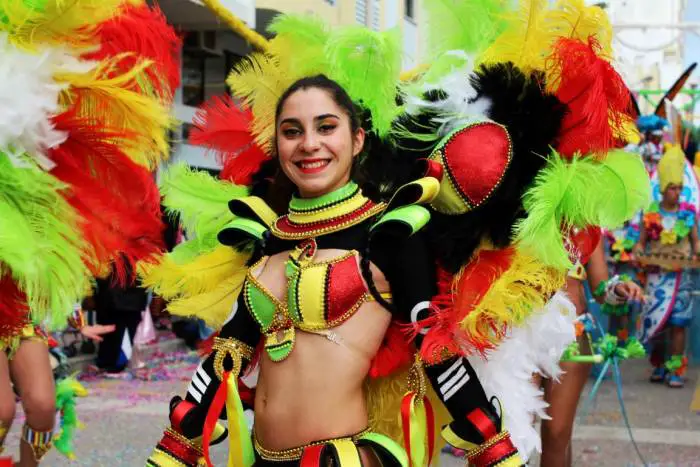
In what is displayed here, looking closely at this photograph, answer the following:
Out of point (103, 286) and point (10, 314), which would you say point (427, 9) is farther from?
point (103, 286)

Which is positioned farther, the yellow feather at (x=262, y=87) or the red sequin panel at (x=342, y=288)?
the yellow feather at (x=262, y=87)

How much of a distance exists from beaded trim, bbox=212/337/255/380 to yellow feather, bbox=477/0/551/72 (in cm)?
117

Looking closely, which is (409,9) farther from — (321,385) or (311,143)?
(321,385)

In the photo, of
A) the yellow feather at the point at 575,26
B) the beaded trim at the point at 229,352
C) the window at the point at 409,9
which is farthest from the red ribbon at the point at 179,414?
the window at the point at 409,9

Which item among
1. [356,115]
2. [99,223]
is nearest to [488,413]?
[356,115]

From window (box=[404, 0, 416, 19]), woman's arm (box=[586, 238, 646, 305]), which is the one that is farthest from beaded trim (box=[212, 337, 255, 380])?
window (box=[404, 0, 416, 19])

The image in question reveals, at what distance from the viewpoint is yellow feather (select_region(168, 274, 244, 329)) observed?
3.41m

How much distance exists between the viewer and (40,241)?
261 centimetres

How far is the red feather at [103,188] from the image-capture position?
2.77m

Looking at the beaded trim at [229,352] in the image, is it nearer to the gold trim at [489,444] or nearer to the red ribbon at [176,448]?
the red ribbon at [176,448]

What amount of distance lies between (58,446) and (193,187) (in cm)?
232

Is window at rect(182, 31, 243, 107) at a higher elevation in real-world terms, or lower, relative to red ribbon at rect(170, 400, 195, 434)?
higher

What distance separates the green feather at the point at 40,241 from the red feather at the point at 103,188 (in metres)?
0.06

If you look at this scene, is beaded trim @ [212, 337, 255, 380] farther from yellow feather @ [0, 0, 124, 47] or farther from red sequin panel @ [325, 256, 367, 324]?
yellow feather @ [0, 0, 124, 47]
